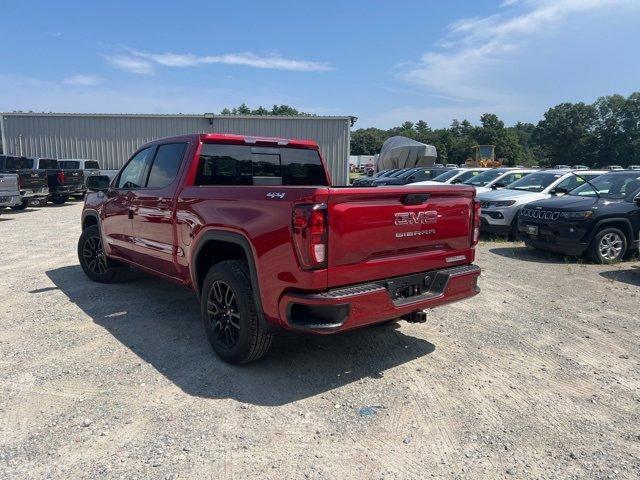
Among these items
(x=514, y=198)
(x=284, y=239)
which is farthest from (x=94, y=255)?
(x=514, y=198)

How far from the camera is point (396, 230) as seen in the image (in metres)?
3.60

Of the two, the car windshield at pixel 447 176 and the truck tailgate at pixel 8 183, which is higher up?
the car windshield at pixel 447 176

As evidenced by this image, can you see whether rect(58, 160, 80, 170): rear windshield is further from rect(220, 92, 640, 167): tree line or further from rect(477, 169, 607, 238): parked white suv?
rect(220, 92, 640, 167): tree line

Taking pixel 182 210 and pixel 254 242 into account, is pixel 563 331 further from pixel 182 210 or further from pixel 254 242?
pixel 182 210

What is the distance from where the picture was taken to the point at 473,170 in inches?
631

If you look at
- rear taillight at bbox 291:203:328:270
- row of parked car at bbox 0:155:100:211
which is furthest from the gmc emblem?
row of parked car at bbox 0:155:100:211

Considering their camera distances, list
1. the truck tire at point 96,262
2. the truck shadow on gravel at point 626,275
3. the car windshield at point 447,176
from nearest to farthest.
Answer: the truck tire at point 96,262
the truck shadow on gravel at point 626,275
the car windshield at point 447,176

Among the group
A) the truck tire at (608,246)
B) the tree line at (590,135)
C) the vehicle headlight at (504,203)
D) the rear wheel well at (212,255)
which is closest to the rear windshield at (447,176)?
the vehicle headlight at (504,203)

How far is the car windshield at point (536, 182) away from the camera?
Answer: 36.7ft

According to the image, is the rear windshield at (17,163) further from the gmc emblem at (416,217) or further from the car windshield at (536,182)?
the gmc emblem at (416,217)

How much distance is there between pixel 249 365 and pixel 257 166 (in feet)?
6.92

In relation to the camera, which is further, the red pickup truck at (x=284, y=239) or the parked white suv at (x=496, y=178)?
the parked white suv at (x=496, y=178)

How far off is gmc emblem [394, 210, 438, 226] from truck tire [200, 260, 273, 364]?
1.26 metres

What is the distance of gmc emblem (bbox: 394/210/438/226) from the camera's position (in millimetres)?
3611
